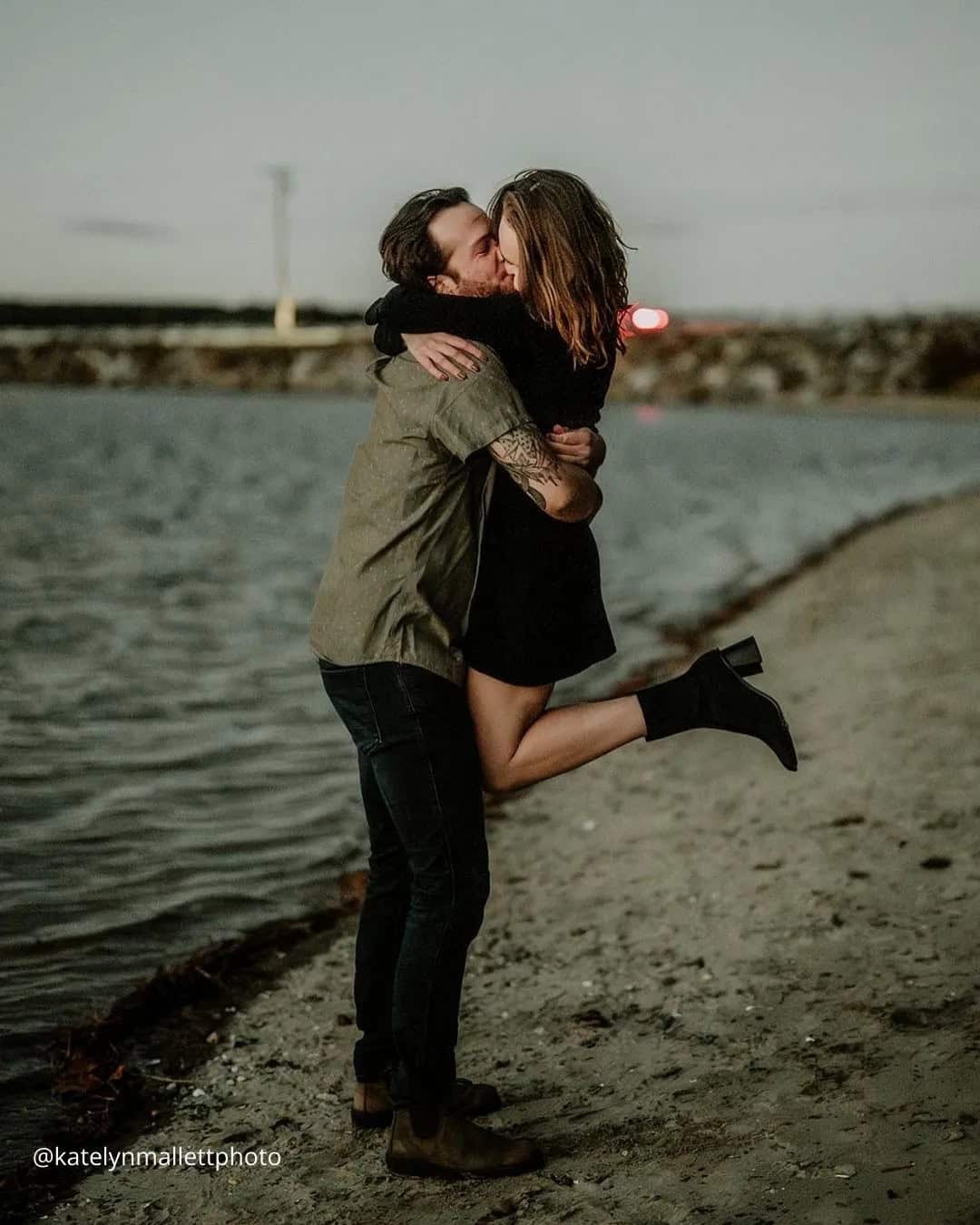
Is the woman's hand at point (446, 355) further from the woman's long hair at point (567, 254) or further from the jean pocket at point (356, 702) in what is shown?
the jean pocket at point (356, 702)

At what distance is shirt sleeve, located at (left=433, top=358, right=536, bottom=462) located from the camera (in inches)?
121

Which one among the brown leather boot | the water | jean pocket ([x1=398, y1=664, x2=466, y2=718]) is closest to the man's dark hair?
jean pocket ([x1=398, y1=664, x2=466, y2=718])

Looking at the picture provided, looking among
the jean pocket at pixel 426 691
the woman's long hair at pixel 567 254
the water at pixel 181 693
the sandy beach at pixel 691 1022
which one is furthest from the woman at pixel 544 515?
the water at pixel 181 693

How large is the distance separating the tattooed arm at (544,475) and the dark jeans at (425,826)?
482 mm

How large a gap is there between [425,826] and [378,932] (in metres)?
0.58

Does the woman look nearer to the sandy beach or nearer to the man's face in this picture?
the man's face

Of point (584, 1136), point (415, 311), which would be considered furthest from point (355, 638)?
point (584, 1136)

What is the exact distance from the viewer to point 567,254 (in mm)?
3104

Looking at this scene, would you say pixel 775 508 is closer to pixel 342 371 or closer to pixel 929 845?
pixel 929 845

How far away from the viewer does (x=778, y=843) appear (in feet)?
21.1

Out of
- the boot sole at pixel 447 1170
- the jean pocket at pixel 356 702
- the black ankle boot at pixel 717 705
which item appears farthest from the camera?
the black ankle boot at pixel 717 705

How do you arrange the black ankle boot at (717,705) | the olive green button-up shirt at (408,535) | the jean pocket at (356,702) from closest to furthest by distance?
the olive green button-up shirt at (408,535), the jean pocket at (356,702), the black ankle boot at (717,705)

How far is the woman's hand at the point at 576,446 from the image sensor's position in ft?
10.7

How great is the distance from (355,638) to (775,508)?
1201 inches
